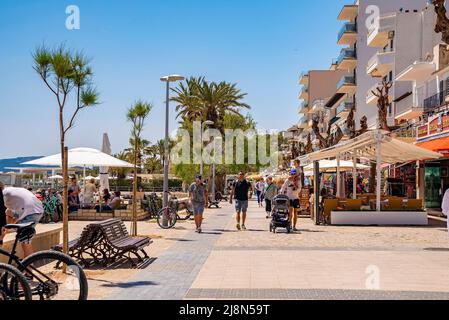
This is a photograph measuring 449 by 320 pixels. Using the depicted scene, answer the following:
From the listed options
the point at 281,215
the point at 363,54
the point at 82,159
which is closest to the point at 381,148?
the point at 281,215

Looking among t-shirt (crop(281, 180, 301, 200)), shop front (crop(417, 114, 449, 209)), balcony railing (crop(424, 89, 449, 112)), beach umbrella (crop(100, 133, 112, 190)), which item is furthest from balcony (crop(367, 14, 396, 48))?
t-shirt (crop(281, 180, 301, 200))

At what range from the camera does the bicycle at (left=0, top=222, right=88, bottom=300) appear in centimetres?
661

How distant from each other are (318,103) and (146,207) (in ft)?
215

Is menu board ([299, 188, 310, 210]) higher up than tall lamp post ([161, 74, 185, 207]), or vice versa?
tall lamp post ([161, 74, 185, 207])

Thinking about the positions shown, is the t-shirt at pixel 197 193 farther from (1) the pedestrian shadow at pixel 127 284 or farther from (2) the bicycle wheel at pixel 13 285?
(2) the bicycle wheel at pixel 13 285

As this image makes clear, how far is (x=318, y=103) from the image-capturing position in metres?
87.6

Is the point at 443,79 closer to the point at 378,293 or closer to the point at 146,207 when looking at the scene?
the point at 146,207

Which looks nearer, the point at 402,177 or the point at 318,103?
the point at 402,177

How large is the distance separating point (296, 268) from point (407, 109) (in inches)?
1330

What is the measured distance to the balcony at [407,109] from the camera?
3981 cm

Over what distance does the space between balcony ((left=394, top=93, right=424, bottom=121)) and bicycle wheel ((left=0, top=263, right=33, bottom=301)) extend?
3605 cm

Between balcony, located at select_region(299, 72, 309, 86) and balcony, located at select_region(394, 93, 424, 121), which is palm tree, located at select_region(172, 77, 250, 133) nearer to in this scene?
balcony, located at select_region(394, 93, 424, 121)

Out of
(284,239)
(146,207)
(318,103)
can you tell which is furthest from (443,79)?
(318,103)

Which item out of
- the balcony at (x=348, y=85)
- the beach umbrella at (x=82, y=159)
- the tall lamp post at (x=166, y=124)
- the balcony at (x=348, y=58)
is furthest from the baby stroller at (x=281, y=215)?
the balcony at (x=348, y=58)
